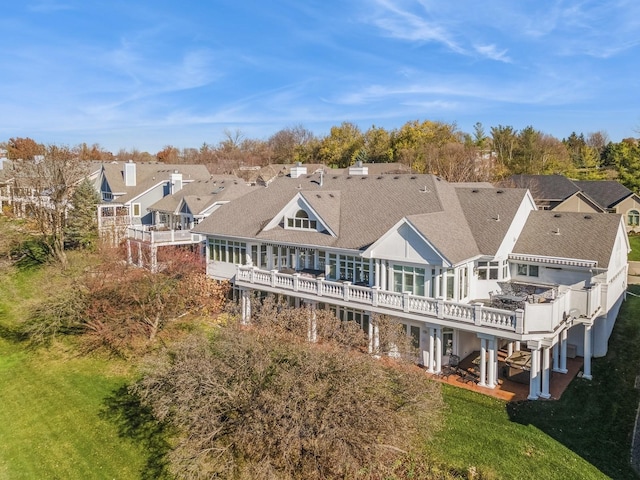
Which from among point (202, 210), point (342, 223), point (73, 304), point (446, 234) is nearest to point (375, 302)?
point (446, 234)

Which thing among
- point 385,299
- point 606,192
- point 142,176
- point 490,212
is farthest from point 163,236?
point 606,192

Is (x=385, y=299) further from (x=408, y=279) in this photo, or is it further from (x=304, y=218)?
(x=304, y=218)

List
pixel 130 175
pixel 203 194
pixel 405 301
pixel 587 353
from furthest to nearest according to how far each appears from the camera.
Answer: pixel 130 175, pixel 203 194, pixel 587 353, pixel 405 301

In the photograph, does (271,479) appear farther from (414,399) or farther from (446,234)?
(446,234)

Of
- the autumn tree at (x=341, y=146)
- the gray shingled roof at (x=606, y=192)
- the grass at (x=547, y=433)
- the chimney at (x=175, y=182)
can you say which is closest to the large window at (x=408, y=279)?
the grass at (x=547, y=433)

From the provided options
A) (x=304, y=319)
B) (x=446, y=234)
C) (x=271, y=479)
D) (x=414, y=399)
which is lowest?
(x=271, y=479)

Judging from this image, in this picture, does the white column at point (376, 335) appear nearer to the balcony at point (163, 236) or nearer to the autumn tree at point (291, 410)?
the autumn tree at point (291, 410)
